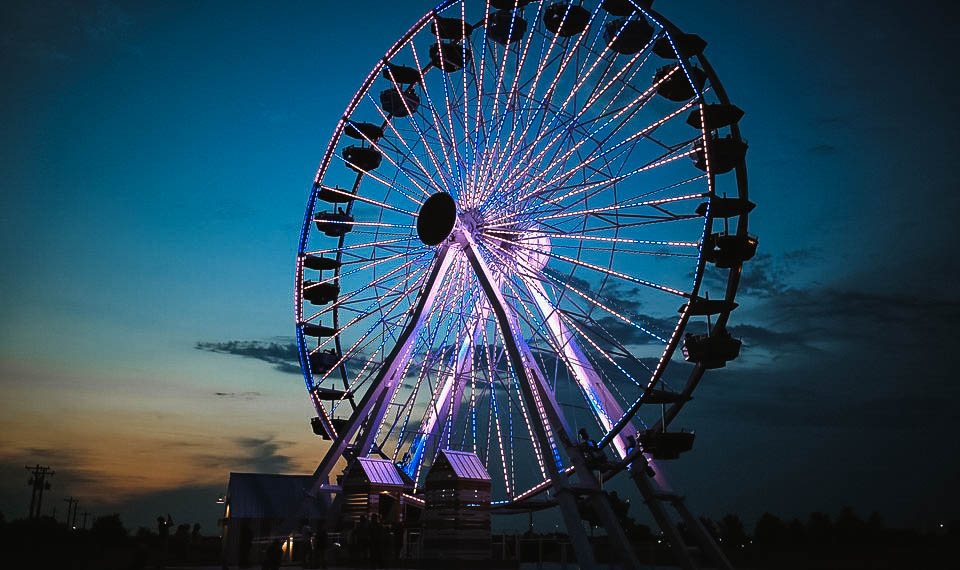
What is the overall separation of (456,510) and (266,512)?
6.13 meters

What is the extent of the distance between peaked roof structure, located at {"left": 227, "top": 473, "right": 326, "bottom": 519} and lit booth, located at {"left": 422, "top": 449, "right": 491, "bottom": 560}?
13.3 ft

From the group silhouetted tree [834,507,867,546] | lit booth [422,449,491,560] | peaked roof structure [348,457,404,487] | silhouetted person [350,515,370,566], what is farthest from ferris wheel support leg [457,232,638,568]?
silhouetted tree [834,507,867,546]

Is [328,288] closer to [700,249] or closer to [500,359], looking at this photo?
[500,359]

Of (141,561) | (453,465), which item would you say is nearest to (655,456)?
(453,465)

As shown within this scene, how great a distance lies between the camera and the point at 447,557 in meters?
18.6

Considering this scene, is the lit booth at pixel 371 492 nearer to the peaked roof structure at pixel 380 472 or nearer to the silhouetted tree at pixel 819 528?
the peaked roof structure at pixel 380 472

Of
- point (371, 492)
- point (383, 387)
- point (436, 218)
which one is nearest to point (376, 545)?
point (371, 492)

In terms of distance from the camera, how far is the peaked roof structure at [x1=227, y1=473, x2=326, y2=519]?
22.4 m

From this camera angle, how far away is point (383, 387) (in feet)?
75.8

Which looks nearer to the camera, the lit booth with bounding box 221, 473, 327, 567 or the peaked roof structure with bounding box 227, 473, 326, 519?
the lit booth with bounding box 221, 473, 327, 567

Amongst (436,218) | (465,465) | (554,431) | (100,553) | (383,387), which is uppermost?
(436,218)

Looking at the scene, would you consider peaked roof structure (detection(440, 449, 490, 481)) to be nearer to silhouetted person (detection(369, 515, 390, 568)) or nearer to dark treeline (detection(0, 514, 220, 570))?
silhouetted person (detection(369, 515, 390, 568))

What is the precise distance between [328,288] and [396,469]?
5.88 m

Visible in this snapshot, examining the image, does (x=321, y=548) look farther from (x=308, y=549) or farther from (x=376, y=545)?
(x=376, y=545)
